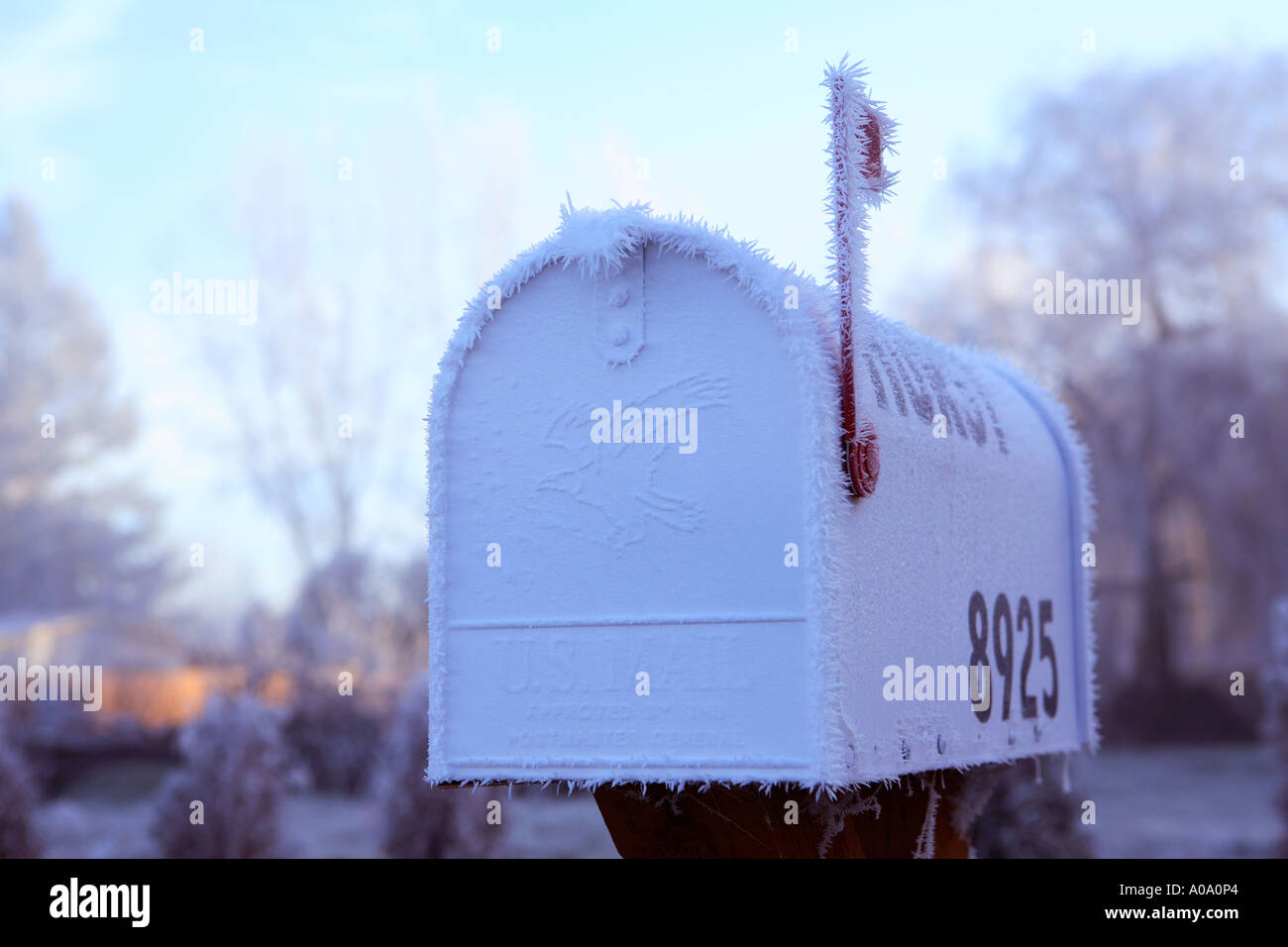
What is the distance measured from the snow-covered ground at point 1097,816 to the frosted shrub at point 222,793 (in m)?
0.74

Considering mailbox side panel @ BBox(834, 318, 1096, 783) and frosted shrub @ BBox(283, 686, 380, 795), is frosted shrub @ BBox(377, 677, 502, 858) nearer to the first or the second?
frosted shrub @ BBox(283, 686, 380, 795)

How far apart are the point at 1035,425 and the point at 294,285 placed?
1789 cm

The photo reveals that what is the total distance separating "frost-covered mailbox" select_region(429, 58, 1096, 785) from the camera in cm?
320

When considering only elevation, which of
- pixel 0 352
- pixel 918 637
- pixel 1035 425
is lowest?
pixel 918 637

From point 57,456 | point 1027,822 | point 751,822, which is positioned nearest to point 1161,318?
point 1027,822

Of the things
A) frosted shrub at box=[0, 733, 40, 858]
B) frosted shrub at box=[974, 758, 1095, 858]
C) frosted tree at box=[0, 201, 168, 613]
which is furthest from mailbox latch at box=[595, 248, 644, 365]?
frosted tree at box=[0, 201, 168, 613]

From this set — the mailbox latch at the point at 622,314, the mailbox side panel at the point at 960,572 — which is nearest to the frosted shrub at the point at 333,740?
the mailbox side panel at the point at 960,572

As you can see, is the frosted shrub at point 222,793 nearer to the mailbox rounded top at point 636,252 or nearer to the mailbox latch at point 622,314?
the mailbox rounded top at point 636,252

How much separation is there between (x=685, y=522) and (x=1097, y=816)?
10.0 m

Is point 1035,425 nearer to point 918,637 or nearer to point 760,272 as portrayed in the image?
point 918,637

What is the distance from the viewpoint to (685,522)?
333cm

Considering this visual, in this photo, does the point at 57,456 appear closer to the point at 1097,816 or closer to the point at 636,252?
the point at 1097,816
